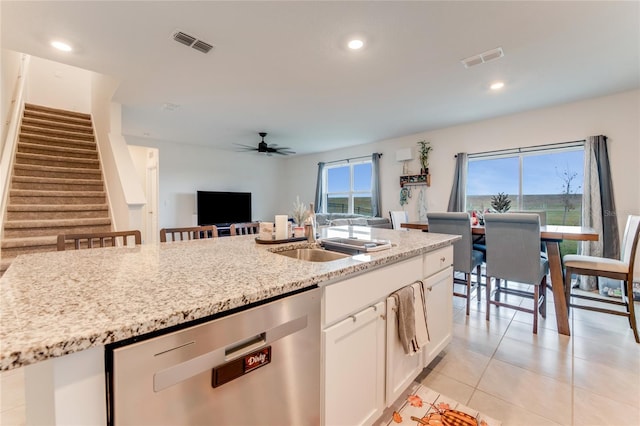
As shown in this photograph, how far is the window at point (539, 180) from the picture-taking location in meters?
3.85

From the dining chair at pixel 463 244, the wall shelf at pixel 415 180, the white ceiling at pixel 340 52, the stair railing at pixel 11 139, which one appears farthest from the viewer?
the wall shelf at pixel 415 180

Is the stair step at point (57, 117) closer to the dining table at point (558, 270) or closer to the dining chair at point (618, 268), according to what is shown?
the dining table at point (558, 270)

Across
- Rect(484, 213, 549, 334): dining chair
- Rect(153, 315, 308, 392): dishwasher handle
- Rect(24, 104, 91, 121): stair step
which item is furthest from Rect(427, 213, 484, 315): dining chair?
Rect(24, 104, 91, 121): stair step

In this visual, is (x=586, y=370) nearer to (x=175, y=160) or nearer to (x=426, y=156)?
(x=426, y=156)

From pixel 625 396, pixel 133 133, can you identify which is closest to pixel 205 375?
pixel 625 396

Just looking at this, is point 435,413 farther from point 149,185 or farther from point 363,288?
point 149,185

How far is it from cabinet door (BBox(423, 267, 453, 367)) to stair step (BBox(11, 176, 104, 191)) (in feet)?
14.8

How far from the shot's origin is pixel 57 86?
5.88 m

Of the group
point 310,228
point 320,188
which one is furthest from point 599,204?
point 320,188

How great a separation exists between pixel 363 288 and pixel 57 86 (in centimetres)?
807

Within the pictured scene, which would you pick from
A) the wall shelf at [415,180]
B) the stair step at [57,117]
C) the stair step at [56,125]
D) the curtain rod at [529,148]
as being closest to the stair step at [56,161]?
the stair step at [56,125]

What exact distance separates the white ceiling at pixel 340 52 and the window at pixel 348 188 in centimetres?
248

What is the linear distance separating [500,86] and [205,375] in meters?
3.90

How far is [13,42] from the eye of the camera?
2.31m
